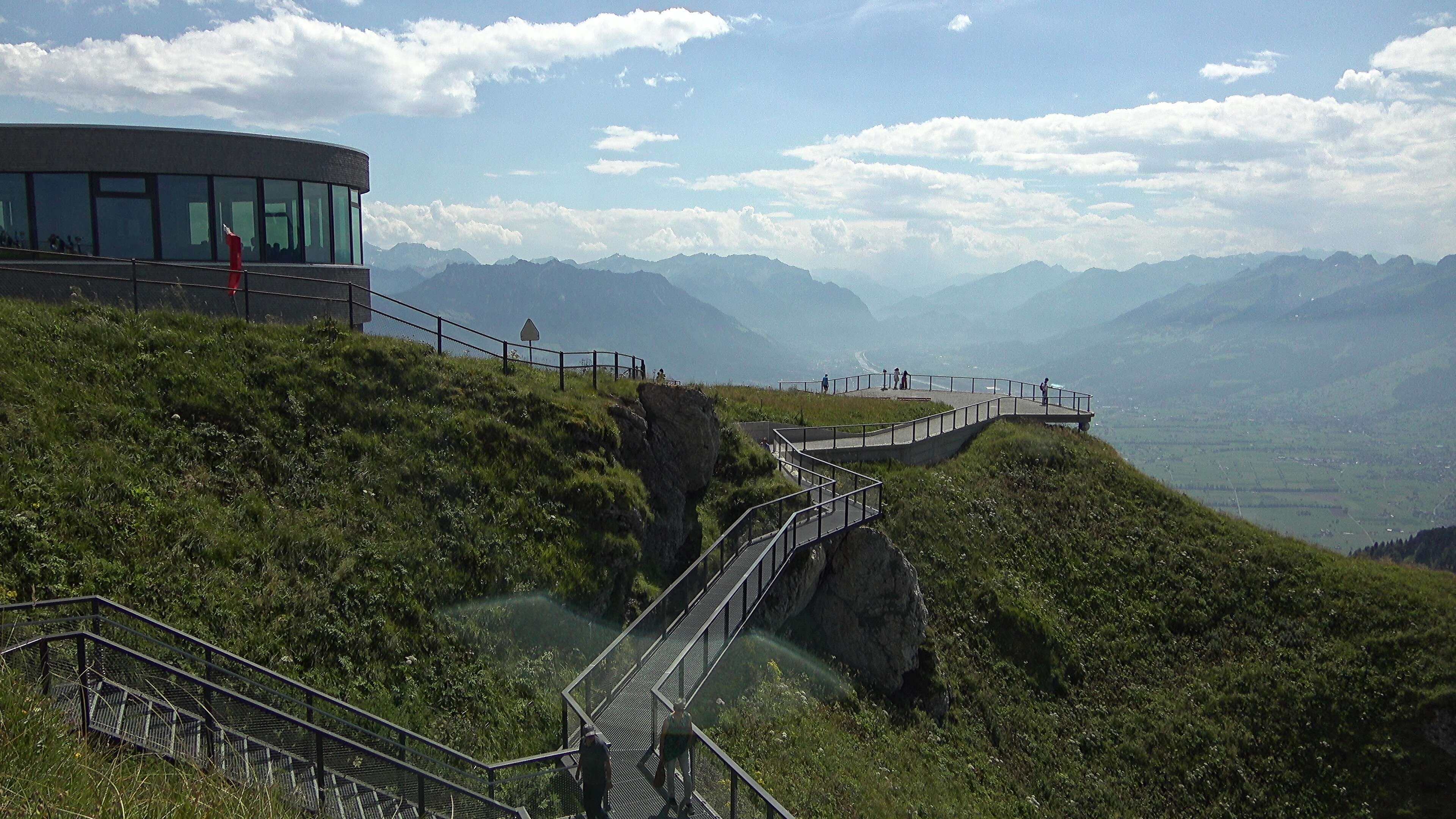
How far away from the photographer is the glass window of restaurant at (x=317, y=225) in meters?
22.0

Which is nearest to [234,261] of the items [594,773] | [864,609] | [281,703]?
[281,703]

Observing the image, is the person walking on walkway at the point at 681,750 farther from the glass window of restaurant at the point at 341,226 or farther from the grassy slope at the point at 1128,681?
the glass window of restaurant at the point at 341,226

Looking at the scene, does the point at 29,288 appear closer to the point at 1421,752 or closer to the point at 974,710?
the point at 974,710

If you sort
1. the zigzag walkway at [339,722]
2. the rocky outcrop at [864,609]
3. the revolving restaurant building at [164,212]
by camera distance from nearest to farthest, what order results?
the zigzag walkway at [339,722]
the revolving restaurant building at [164,212]
the rocky outcrop at [864,609]

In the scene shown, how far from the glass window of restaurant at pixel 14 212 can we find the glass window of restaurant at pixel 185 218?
2601 mm

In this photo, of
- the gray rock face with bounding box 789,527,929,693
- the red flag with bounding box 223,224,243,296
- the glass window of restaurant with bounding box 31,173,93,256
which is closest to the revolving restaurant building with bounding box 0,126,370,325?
the glass window of restaurant with bounding box 31,173,93,256

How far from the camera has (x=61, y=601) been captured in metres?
7.76

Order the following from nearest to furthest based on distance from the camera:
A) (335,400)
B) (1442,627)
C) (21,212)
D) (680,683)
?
(680,683) → (335,400) → (21,212) → (1442,627)

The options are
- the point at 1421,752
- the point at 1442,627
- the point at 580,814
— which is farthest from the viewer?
the point at 1442,627

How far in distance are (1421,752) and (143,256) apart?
108 feet

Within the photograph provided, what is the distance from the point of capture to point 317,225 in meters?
22.4

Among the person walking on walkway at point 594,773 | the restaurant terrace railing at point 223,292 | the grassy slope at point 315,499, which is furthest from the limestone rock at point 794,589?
the person walking on walkway at point 594,773

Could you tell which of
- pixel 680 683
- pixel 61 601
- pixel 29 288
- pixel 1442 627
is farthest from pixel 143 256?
pixel 1442 627

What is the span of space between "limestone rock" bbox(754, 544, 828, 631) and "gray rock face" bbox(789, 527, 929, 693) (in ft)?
1.28
